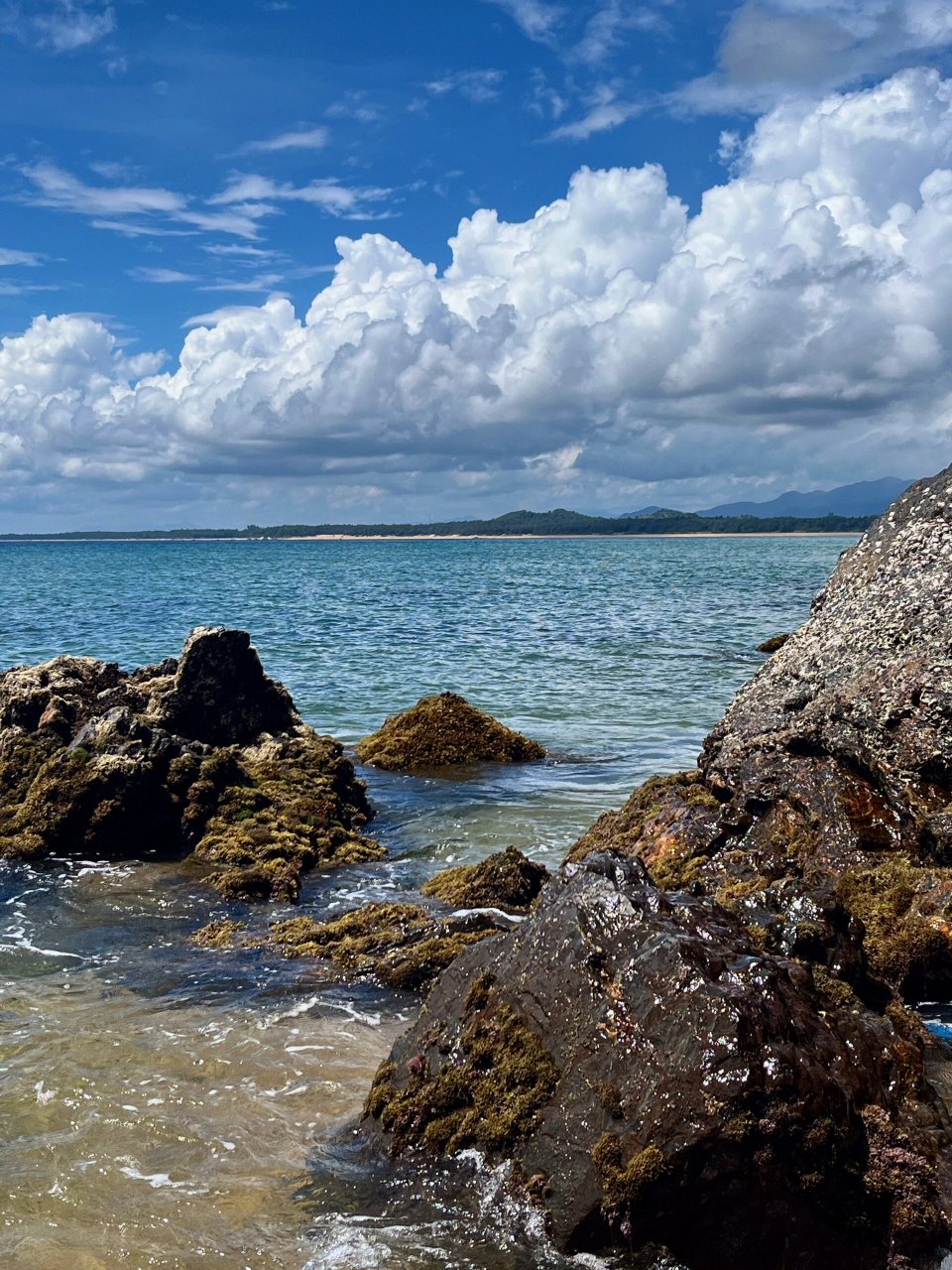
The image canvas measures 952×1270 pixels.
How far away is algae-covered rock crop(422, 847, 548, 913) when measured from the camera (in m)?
11.3

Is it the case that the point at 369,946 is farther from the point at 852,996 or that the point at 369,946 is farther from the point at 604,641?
the point at 604,641

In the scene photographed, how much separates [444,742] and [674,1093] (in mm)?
14540

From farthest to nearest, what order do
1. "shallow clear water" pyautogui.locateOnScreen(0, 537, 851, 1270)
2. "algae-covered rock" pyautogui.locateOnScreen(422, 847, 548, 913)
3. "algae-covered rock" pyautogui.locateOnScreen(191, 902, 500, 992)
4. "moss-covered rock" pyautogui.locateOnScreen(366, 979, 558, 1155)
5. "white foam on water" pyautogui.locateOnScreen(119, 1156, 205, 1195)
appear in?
"algae-covered rock" pyautogui.locateOnScreen(422, 847, 548, 913) → "algae-covered rock" pyautogui.locateOnScreen(191, 902, 500, 992) → "white foam on water" pyautogui.locateOnScreen(119, 1156, 205, 1195) → "moss-covered rock" pyautogui.locateOnScreen(366, 979, 558, 1155) → "shallow clear water" pyautogui.locateOnScreen(0, 537, 851, 1270)

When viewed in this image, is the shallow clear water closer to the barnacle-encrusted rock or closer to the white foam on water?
the white foam on water

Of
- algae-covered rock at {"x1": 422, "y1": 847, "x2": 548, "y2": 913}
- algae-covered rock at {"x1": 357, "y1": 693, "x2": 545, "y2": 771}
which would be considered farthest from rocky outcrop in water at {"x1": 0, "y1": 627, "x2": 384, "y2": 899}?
algae-covered rock at {"x1": 357, "y1": 693, "x2": 545, "y2": 771}

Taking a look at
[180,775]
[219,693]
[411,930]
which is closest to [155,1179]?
[411,930]

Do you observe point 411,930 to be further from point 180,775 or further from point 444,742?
point 444,742

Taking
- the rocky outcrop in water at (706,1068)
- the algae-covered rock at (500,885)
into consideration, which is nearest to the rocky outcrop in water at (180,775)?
the algae-covered rock at (500,885)

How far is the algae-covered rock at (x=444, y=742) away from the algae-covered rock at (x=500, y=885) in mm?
7575

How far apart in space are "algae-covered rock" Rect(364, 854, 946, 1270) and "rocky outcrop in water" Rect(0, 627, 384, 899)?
6188mm

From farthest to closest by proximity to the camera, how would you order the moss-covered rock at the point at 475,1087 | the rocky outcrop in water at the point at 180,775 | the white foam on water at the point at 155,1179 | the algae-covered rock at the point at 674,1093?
the rocky outcrop in water at the point at 180,775 → the white foam on water at the point at 155,1179 → the moss-covered rock at the point at 475,1087 → the algae-covered rock at the point at 674,1093

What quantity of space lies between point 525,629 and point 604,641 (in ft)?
20.9

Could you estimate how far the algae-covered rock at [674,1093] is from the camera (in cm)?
534

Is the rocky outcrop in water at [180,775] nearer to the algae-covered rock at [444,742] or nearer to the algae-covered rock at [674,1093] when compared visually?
the algae-covered rock at [444,742]
